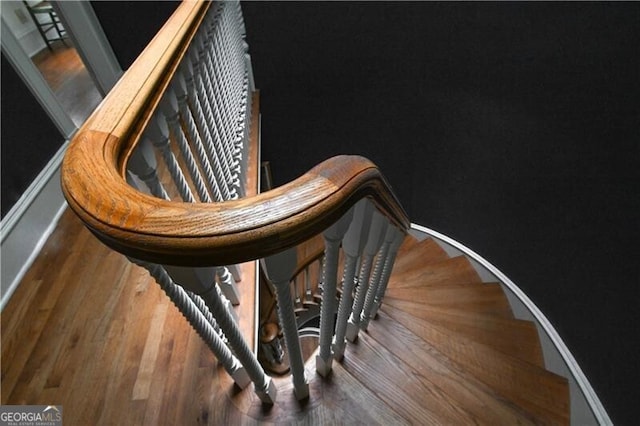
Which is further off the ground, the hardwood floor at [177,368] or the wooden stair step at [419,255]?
the hardwood floor at [177,368]

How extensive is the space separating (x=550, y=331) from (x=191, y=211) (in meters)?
2.66

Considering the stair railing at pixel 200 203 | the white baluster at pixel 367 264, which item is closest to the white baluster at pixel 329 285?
the stair railing at pixel 200 203

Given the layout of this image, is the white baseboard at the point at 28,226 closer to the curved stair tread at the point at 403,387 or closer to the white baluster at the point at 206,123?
the white baluster at the point at 206,123

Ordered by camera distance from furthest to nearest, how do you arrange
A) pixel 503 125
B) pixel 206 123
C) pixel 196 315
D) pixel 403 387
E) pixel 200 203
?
pixel 503 125, pixel 403 387, pixel 206 123, pixel 196 315, pixel 200 203

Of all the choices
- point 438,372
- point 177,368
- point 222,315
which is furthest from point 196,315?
point 438,372

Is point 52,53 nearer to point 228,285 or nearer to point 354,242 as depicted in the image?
point 228,285

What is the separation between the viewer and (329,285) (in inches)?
27.4

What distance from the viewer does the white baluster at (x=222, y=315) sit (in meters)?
0.48

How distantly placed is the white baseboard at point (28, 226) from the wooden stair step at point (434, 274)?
209 centimetres

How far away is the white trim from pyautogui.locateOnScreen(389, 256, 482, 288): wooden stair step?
12.8 inches

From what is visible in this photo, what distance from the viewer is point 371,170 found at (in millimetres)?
510

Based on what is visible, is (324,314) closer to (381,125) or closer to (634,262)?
(634,262)

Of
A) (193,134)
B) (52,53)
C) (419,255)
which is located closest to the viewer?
(193,134)

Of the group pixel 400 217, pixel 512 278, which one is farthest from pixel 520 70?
pixel 400 217
